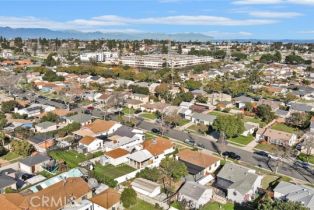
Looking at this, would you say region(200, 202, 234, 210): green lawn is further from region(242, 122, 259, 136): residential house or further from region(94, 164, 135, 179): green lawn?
region(242, 122, 259, 136): residential house

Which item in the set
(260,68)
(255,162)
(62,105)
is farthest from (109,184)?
(260,68)

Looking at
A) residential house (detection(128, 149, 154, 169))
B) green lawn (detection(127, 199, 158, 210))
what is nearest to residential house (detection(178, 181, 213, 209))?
green lawn (detection(127, 199, 158, 210))

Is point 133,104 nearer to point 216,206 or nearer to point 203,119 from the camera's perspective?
point 203,119

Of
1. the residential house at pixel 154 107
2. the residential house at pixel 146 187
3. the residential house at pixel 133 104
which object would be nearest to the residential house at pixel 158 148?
the residential house at pixel 146 187

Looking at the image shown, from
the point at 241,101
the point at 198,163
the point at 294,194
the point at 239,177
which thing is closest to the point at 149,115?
the point at 241,101

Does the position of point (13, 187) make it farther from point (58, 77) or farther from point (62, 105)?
point (58, 77)

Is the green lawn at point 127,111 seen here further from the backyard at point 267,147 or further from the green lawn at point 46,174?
the green lawn at point 46,174

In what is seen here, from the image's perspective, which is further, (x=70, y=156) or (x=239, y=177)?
(x=70, y=156)
